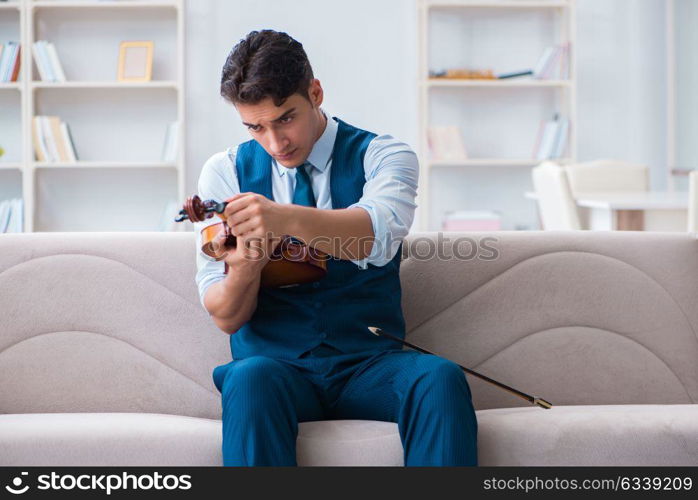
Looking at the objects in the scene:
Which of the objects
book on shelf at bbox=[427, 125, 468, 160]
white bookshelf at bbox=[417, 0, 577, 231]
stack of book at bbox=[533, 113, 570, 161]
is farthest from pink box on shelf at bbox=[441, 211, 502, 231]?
stack of book at bbox=[533, 113, 570, 161]

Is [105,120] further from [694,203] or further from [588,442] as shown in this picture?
[588,442]

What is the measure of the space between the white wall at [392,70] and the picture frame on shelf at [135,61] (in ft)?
0.94

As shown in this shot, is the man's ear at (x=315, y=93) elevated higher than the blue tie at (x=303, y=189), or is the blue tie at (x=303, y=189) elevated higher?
the man's ear at (x=315, y=93)

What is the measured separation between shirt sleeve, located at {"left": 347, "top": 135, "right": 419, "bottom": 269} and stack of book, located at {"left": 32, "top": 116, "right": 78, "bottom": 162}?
3.51 meters

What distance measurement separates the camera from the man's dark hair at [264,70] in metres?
1.52

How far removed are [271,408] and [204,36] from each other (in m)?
4.05

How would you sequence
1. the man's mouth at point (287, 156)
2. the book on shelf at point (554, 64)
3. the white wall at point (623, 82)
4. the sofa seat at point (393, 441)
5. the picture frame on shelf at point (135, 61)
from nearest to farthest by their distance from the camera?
the sofa seat at point (393, 441)
the man's mouth at point (287, 156)
the picture frame on shelf at point (135, 61)
the book on shelf at point (554, 64)
the white wall at point (623, 82)

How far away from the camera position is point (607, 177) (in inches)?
173

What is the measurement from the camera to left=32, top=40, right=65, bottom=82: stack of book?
4.74m

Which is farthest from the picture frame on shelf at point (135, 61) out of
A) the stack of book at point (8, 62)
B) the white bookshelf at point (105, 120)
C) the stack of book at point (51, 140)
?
the stack of book at point (8, 62)

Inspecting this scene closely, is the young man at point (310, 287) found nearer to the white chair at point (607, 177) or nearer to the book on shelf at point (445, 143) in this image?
the white chair at point (607, 177)

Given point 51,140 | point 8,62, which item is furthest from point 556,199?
point 8,62

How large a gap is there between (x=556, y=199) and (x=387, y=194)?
2.33 metres
